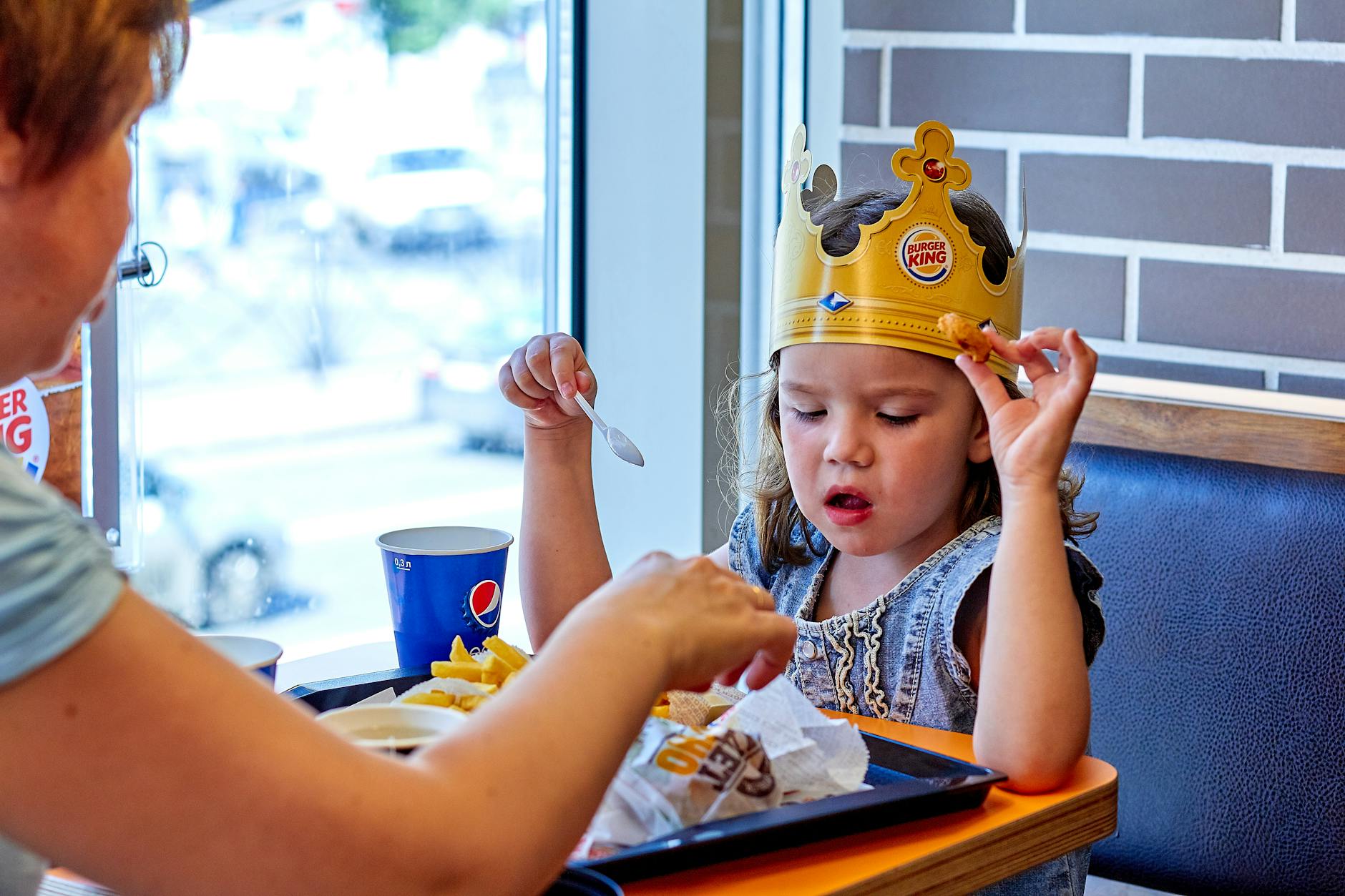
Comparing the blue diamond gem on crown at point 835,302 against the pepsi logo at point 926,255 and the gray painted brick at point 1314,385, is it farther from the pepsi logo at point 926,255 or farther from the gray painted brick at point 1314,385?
the gray painted brick at point 1314,385

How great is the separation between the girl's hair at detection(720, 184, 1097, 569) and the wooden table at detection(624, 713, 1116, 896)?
32 centimetres

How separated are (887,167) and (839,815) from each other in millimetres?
1198

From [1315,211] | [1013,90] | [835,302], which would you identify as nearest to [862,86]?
[1013,90]

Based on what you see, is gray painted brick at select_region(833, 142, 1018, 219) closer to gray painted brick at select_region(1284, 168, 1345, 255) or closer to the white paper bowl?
gray painted brick at select_region(1284, 168, 1345, 255)

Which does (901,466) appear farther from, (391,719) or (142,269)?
(142,269)

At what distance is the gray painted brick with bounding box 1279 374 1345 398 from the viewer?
1.46 m

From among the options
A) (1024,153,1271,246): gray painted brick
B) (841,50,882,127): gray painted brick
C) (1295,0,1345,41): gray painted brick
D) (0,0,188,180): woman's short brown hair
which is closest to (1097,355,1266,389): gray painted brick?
(1024,153,1271,246): gray painted brick

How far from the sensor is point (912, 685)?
3.96 feet

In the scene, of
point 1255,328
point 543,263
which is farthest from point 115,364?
point 1255,328

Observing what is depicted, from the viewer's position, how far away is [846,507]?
4.11 ft

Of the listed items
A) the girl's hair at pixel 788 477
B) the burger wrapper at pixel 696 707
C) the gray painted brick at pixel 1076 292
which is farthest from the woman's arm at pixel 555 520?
the gray painted brick at pixel 1076 292

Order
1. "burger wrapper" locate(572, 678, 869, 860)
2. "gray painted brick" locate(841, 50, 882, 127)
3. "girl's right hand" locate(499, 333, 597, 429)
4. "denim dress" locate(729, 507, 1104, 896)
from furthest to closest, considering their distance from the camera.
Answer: "gray painted brick" locate(841, 50, 882, 127), "girl's right hand" locate(499, 333, 597, 429), "denim dress" locate(729, 507, 1104, 896), "burger wrapper" locate(572, 678, 869, 860)

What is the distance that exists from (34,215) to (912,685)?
86cm

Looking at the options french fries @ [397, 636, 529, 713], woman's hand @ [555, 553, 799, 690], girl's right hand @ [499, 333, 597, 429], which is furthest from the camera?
girl's right hand @ [499, 333, 597, 429]
